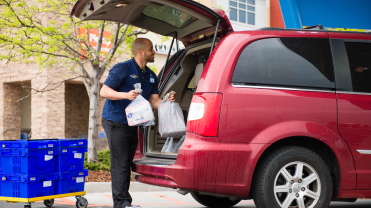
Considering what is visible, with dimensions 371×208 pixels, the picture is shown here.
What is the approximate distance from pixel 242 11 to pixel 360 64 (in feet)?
63.8

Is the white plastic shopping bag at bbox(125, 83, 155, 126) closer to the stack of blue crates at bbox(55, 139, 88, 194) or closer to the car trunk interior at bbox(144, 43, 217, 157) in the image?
the car trunk interior at bbox(144, 43, 217, 157)

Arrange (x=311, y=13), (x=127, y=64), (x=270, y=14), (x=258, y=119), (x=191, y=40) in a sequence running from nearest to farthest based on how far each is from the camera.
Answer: (x=258, y=119) → (x=127, y=64) → (x=191, y=40) → (x=311, y=13) → (x=270, y=14)

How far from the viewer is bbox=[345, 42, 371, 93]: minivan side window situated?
4.23 metres

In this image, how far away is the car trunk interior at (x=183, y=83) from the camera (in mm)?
5246

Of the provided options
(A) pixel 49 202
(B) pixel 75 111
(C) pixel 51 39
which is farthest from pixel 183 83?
(B) pixel 75 111

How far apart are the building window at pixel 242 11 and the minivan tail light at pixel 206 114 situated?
19.0 meters

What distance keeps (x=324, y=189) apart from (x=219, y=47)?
162 centimetres

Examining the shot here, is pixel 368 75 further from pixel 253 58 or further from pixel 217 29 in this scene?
pixel 217 29

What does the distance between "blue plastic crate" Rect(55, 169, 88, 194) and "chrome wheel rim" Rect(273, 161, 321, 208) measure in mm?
2800

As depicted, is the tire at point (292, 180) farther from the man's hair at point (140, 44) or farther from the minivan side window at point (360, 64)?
the man's hair at point (140, 44)

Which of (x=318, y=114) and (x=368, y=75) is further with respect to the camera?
(x=368, y=75)

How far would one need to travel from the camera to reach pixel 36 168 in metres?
5.25

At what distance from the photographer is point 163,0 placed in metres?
4.07

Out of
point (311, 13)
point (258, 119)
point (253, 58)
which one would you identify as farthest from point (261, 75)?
point (311, 13)
